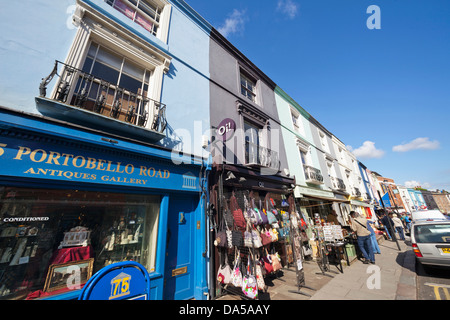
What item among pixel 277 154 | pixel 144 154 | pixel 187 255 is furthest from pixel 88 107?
pixel 277 154

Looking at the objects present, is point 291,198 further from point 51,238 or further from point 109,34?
point 109,34

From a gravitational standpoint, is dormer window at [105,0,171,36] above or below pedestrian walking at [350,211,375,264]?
above

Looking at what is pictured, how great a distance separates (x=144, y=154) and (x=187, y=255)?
3.13 metres

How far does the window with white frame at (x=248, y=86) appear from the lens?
9445 millimetres

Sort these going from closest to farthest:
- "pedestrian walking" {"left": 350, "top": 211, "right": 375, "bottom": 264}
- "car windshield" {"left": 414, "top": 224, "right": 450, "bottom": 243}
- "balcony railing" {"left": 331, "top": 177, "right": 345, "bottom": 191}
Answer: "car windshield" {"left": 414, "top": 224, "right": 450, "bottom": 243} < "pedestrian walking" {"left": 350, "top": 211, "right": 375, "bottom": 264} < "balcony railing" {"left": 331, "top": 177, "right": 345, "bottom": 191}

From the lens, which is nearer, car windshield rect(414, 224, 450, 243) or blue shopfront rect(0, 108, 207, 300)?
blue shopfront rect(0, 108, 207, 300)

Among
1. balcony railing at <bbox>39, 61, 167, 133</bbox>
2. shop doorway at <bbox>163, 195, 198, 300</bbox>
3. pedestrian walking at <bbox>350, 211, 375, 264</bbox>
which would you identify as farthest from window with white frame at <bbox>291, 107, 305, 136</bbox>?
shop doorway at <bbox>163, 195, 198, 300</bbox>

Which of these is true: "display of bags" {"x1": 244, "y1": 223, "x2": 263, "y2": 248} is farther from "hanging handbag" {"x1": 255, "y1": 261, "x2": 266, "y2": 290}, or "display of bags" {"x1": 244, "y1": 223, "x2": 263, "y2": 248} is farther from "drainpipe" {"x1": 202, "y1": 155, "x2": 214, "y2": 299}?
"drainpipe" {"x1": 202, "y1": 155, "x2": 214, "y2": 299}

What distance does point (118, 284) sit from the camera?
220 cm

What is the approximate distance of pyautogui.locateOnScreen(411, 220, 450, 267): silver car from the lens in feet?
16.8

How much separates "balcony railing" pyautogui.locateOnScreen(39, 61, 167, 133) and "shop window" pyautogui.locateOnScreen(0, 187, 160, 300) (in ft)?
6.56

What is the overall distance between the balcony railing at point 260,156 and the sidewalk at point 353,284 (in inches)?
178

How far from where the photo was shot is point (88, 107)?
4.09 metres

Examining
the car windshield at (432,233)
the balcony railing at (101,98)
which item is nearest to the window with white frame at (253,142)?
the balcony railing at (101,98)
